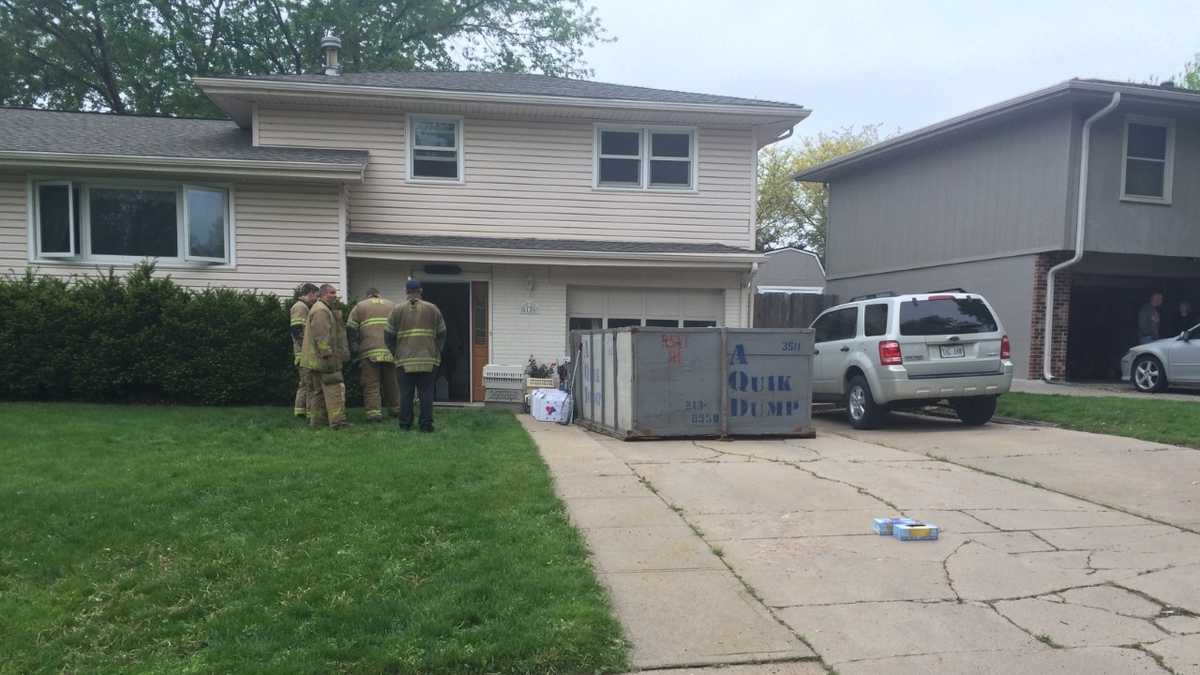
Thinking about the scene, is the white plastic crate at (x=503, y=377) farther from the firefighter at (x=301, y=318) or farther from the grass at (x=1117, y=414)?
the grass at (x=1117, y=414)

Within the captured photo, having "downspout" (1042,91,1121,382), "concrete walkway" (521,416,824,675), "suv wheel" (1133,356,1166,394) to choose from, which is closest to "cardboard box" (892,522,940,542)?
"concrete walkway" (521,416,824,675)

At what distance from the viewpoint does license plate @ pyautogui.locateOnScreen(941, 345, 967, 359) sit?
1040 centimetres

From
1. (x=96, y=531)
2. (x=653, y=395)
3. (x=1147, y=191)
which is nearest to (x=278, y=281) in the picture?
(x=653, y=395)

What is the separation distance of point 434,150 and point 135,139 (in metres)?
4.86

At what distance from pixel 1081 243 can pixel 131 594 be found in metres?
15.8

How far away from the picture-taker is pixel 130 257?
12.7 metres

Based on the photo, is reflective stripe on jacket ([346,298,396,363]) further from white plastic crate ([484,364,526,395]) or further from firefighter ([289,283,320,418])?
white plastic crate ([484,364,526,395])

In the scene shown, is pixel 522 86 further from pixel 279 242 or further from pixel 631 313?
pixel 279 242

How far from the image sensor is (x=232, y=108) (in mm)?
14227

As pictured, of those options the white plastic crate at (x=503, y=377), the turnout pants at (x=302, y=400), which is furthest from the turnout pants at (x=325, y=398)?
the white plastic crate at (x=503, y=377)

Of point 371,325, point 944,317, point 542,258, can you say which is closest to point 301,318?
point 371,325

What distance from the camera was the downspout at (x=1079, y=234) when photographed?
1453 centimetres

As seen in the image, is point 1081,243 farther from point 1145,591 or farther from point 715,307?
point 1145,591

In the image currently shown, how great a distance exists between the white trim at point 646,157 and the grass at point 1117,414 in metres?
6.37
